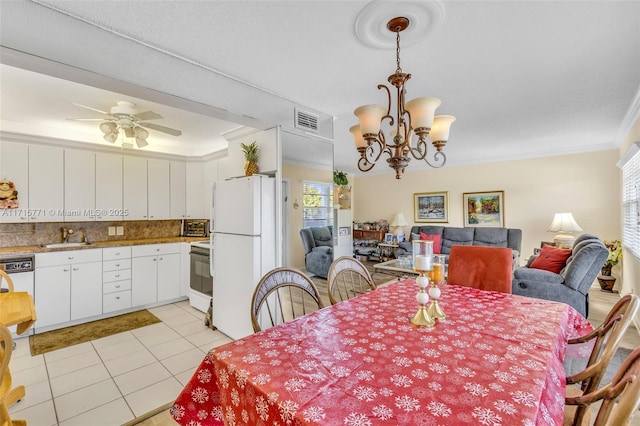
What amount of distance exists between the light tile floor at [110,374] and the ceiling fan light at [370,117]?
2.27 m

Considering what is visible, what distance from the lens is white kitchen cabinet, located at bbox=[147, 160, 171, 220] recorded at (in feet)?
13.7

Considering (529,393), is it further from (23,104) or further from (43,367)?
(23,104)

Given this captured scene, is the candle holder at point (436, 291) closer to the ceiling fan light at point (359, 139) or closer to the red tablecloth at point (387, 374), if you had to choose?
the red tablecloth at point (387, 374)

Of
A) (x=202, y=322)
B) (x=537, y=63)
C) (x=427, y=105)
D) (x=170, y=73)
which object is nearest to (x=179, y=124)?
(x=170, y=73)

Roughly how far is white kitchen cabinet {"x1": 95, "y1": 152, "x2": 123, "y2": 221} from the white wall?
5.36 meters

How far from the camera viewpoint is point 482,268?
2242mm

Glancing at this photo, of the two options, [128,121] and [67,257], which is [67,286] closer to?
[67,257]

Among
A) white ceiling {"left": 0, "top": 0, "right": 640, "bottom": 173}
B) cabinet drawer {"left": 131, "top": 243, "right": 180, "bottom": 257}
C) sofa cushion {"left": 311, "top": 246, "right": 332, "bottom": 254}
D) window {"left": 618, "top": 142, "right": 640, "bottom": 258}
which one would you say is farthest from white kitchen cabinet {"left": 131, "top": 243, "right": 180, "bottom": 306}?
window {"left": 618, "top": 142, "right": 640, "bottom": 258}

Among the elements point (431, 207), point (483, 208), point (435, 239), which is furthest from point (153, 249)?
point (483, 208)

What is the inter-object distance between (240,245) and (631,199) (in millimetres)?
4953

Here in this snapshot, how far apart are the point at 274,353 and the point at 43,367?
2.67 m

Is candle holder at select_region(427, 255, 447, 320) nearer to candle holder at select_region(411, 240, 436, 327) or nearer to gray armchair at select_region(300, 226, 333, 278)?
candle holder at select_region(411, 240, 436, 327)

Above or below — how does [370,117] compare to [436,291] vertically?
above

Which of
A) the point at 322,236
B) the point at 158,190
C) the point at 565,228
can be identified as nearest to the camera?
the point at 322,236
